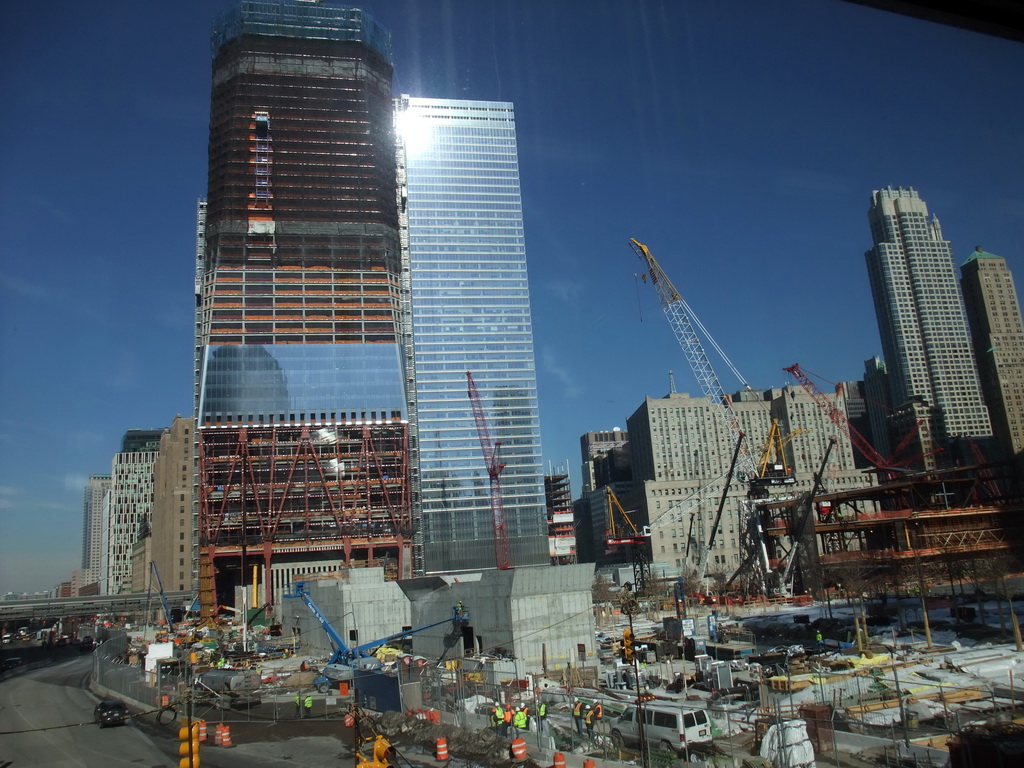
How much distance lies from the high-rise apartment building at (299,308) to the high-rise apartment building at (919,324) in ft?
362

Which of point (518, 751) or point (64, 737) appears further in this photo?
point (64, 737)

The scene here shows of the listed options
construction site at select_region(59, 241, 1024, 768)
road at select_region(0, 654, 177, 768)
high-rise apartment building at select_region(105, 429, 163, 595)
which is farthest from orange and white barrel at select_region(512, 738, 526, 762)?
high-rise apartment building at select_region(105, 429, 163, 595)

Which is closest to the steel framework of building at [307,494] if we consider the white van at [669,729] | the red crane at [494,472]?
the red crane at [494,472]

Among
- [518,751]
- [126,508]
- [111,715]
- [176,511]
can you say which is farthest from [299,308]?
[126,508]

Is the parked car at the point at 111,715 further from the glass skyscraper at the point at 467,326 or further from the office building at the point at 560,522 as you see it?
the office building at the point at 560,522

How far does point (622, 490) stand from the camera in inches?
6895

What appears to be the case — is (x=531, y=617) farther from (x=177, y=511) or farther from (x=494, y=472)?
(x=177, y=511)

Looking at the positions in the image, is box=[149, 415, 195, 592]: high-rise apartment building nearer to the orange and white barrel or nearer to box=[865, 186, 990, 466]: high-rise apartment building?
the orange and white barrel

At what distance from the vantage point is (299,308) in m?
102

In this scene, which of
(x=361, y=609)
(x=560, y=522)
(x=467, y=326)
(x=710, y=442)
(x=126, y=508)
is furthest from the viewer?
(x=126, y=508)

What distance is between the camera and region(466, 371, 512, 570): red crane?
A: 369 feet

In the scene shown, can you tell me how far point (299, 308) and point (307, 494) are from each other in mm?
25818

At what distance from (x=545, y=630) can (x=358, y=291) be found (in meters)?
77.9

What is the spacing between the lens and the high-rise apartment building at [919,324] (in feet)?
523
